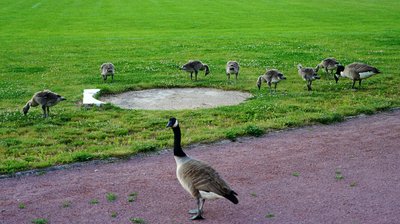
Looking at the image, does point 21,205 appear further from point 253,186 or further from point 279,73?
point 279,73

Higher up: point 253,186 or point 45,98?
point 45,98

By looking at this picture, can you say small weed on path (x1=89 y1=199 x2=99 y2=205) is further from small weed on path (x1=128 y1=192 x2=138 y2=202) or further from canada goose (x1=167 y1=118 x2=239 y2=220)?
canada goose (x1=167 y1=118 x2=239 y2=220)

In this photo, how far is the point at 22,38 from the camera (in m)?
41.2

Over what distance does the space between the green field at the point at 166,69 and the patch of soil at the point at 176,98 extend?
708mm

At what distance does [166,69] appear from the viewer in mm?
26328

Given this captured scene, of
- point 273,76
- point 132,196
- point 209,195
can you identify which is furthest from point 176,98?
point 209,195

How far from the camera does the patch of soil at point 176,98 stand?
63.6ft

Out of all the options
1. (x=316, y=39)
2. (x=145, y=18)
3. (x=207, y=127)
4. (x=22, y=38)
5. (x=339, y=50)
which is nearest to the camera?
(x=207, y=127)

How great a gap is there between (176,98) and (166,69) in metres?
6.13

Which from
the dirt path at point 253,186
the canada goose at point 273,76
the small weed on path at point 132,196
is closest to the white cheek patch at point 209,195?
the dirt path at point 253,186

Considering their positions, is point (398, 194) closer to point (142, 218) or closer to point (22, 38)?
point (142, 218)

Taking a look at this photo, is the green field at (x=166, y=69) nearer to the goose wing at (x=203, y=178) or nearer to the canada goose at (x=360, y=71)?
the canada goose at (x=360, y=71)

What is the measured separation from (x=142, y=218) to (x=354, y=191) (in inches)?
177

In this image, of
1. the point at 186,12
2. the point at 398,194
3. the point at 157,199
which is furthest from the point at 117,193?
the point at 186,12
